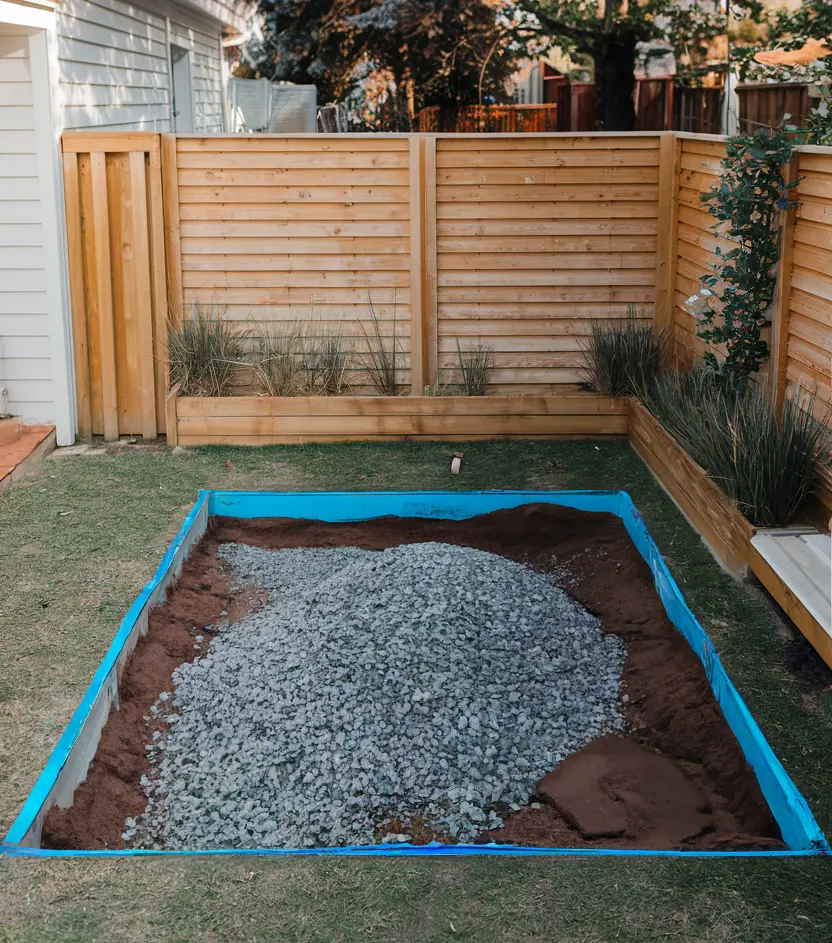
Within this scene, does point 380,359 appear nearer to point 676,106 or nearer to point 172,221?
point 172,221

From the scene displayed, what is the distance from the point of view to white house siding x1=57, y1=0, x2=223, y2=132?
7.23 meters

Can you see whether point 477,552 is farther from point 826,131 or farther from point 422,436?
point 826,131

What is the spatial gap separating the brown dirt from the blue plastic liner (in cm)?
6

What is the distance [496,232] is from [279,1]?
9911mm

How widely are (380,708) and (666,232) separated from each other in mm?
4789

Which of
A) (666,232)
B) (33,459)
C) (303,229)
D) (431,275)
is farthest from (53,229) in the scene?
(666,232)

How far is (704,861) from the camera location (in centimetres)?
288

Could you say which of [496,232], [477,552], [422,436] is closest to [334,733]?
[477,552]

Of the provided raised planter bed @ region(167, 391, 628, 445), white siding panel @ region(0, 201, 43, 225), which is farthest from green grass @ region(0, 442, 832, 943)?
white siding panel @ region(0, 201, 43, 225)

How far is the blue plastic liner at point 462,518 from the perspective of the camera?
9.61 feet

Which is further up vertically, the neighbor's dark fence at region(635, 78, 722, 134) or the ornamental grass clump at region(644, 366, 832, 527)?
the neighbor's dark fence at region(635, 78, 722, 134)

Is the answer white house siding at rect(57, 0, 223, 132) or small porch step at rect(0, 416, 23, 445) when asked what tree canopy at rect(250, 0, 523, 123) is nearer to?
white house siding at rect(57, 0, 223, 132)

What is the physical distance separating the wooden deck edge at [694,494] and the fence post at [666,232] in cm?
87

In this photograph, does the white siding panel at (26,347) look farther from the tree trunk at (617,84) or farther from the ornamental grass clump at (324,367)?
Result: the tree trunk at (617,84)
